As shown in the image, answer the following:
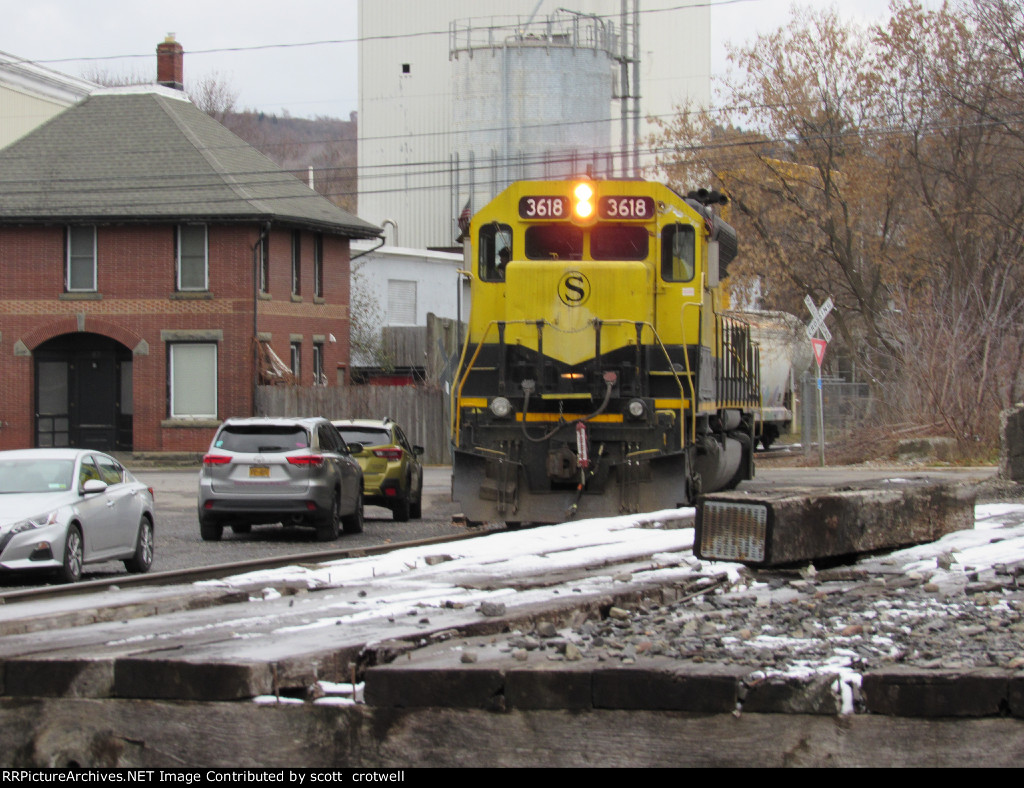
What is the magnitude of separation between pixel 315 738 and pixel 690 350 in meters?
11.1

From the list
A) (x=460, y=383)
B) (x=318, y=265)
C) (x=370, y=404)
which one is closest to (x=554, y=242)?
(x=460, y=383)

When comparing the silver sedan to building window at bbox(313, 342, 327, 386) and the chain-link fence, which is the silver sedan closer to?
the chain-link fence

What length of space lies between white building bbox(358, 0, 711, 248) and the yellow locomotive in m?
32.4

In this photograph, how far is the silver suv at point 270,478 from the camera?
17828 mm

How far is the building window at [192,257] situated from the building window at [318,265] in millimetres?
3994

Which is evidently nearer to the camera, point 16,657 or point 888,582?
point 16,657

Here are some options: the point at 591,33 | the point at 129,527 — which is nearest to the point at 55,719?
the point at 129,527

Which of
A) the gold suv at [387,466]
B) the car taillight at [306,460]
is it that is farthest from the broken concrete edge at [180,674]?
the gold suv at [387,466]

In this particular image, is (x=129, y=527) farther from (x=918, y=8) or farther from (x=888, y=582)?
(x=918, y=8)

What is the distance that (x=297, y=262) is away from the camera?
129 ft

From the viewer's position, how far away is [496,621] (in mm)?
6816

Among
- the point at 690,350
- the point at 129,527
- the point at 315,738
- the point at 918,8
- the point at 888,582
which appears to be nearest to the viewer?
the point at 315,738

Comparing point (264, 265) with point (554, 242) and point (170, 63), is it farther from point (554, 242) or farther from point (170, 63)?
point (554, 242)

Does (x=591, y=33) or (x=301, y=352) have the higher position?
(x=591, y=33)
